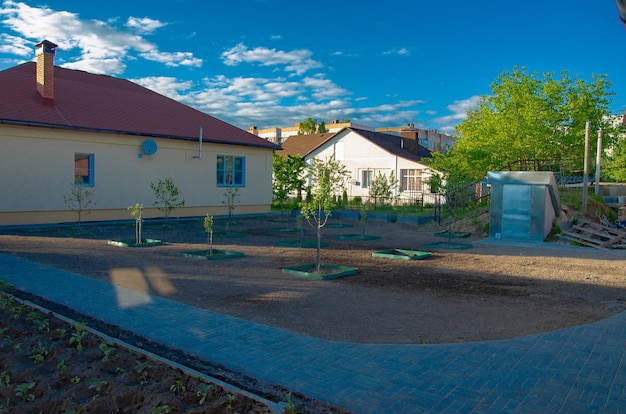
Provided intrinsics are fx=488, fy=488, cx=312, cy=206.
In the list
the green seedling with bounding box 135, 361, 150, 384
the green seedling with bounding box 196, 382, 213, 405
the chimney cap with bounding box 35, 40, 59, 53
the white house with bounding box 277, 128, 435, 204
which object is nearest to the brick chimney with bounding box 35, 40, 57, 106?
the chimney cap with bounding box 35, 40, 59, 53

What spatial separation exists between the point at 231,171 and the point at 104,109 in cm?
667

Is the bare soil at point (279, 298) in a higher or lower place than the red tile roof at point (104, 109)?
lower

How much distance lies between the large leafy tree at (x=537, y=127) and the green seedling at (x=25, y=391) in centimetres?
2274

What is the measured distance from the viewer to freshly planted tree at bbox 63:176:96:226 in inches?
712

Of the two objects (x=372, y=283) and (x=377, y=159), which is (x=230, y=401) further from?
(x=377, y=159)

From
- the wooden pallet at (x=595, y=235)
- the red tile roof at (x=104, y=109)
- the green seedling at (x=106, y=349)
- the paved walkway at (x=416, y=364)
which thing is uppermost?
the red tile roof at (x=104, y=109)

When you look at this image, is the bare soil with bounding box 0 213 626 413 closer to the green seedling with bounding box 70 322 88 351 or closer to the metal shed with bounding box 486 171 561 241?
the green seedling with bounding box 70 322 88 351

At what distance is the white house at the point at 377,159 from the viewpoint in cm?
3366

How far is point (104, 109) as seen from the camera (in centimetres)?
2073

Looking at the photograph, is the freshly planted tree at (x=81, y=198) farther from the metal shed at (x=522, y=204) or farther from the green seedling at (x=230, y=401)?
the green seedling at (x=230, y=401)

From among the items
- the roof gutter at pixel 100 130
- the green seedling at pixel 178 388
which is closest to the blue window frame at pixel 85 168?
the roof gutter at pixel 100 130

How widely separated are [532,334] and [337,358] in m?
2.74

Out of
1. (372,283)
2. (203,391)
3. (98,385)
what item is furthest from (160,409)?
(372,283)

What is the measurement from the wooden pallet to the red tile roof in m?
15.0
